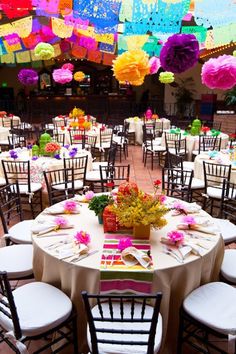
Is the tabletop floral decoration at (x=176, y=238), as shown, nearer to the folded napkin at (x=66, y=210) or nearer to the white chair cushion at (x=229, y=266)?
the white chair cushion at (x=229, y=266)

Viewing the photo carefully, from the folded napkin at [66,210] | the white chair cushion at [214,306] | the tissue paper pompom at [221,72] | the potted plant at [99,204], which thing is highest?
the tissue paper pompom at [221,72]

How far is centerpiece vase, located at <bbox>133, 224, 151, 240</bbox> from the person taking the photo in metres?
2.76

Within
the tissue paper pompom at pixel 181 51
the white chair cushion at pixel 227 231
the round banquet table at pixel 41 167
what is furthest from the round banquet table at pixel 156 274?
the tissue paper pompom at pixel 181 51

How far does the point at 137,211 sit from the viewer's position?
2.62 metres

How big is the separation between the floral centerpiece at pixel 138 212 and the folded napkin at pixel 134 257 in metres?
0.23

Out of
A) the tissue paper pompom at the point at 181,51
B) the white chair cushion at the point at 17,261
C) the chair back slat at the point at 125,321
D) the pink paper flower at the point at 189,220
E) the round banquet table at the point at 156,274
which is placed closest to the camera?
the chair back slat at the point at 125,321

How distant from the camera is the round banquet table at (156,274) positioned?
2395 mm

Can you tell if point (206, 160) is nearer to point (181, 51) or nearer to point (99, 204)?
point (181, 51)

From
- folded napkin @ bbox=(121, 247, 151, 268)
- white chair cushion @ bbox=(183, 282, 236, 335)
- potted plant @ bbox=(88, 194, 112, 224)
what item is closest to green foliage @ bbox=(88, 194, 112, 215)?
potted plant @ bbox=(88, 194, 112, 224)

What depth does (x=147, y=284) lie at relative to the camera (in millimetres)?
2346

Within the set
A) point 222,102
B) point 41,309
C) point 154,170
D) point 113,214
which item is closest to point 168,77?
point 154,170

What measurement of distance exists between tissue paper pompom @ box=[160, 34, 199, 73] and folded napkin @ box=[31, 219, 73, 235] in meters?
3.00

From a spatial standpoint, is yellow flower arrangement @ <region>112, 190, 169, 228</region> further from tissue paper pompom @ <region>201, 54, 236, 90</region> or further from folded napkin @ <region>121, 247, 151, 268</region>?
tissue paper pompom @ <region>201, 54, 236, 90</region>

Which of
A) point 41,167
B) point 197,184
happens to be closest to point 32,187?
point 41,167
